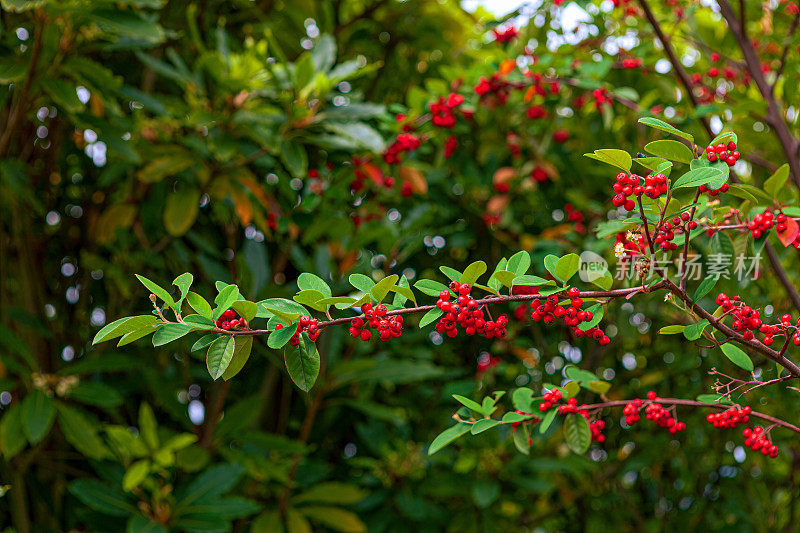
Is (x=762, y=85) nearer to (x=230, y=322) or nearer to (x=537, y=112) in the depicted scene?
(x=537, y=112)

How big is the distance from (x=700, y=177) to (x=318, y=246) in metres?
1.22

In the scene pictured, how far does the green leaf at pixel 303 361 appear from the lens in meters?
0.83

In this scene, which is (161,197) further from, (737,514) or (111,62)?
(737,514)

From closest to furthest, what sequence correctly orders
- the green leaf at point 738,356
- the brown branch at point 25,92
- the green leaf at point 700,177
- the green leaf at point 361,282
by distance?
the green leaf at point 700,177
the green leaf at point 361,282
the green leaf at point 738,356
the brown branch at point 25,92

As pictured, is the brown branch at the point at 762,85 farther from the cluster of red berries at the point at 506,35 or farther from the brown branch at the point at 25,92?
the brown branch at the point at 25,92

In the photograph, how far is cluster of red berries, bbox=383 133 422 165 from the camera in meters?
1.67

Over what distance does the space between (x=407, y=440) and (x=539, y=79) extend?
3.50ft

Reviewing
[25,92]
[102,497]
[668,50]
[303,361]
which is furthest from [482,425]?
[25,92]

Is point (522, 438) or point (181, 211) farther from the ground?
point (522, 438)

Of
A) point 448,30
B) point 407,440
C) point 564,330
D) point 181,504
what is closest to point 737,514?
point 564,330

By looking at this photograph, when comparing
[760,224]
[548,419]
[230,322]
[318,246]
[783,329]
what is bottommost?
[318,246]

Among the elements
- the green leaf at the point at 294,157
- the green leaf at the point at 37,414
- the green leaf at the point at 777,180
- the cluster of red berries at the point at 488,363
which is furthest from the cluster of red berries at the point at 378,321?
the cluster of red berries at the point at 488,363

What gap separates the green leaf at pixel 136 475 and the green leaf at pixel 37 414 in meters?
0.20

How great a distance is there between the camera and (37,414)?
159 centimetres
